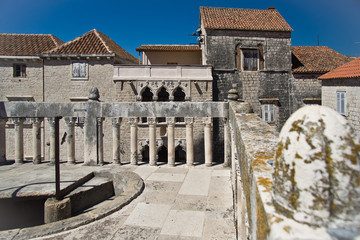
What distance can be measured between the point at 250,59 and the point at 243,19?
3.66 metres

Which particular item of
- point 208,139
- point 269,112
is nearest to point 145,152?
point 269,112

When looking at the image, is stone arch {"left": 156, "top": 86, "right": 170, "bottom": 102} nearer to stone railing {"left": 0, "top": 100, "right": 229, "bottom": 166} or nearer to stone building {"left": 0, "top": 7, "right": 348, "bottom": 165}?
stone building {"left": 0, "top": 7, "right": 348, "bottom": 165}

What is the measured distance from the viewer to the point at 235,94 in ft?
27.6

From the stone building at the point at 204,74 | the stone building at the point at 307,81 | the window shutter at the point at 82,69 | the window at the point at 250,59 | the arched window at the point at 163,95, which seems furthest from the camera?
the stone building at the point at 307,81

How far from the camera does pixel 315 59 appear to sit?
23266mm

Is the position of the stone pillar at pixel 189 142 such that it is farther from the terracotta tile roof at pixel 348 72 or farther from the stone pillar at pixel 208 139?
the terracotta tile roof at pixel 348 72

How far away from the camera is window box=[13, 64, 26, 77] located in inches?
861

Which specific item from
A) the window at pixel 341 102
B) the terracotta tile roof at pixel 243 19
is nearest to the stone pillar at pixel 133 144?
the window at pixel 341 102

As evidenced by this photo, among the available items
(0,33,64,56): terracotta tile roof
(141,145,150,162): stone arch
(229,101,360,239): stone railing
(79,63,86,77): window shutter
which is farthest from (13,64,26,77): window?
(229,101,360,239): stone railing

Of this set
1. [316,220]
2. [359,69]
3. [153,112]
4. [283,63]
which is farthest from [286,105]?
[316,220]

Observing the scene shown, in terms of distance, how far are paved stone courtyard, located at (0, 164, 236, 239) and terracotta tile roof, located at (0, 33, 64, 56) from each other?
19.9 metres

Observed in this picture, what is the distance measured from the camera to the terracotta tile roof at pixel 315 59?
2186cm

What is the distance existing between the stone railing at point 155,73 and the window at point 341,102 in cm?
840

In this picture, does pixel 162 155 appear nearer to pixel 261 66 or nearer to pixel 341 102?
pixel 261 66
